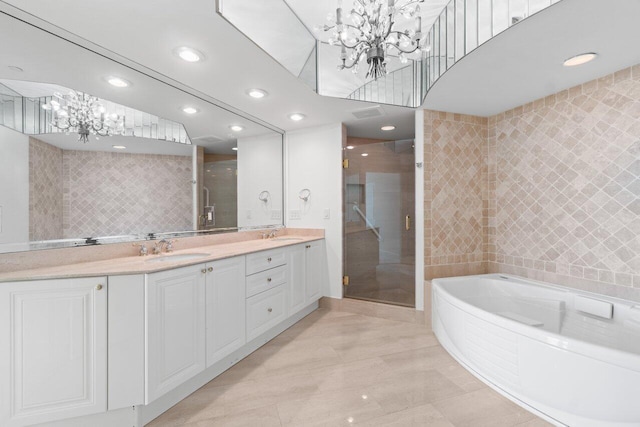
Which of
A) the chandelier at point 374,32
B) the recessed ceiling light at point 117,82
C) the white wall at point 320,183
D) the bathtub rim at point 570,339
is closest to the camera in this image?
the bathtub rim at point 570,339

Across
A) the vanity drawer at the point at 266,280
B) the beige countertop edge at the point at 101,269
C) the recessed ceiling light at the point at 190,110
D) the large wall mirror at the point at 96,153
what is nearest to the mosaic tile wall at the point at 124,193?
the large wall mirror at the point at 96,153

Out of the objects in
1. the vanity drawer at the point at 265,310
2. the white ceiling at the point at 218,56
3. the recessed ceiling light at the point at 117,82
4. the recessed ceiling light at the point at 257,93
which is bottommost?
the vanity drawer at the point at 265,310

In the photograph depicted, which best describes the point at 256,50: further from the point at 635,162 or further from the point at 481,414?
the point at 635,162

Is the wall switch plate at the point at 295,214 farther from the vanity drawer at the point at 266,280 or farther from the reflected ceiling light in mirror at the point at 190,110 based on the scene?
the reflected ceiling light in mirror at the point at 190,110

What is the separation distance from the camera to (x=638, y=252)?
2.05 metres

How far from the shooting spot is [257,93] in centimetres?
253

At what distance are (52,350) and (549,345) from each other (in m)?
2.68

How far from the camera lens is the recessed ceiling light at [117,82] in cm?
194

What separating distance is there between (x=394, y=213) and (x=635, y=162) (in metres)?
1.97

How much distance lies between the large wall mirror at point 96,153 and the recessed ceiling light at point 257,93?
45 cm

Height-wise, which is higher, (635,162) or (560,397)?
(635,162)

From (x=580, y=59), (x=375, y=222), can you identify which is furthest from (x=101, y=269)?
(x=580, y=59)

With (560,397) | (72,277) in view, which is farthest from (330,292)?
(72,277)

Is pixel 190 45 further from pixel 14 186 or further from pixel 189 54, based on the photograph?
pixel 14 186
